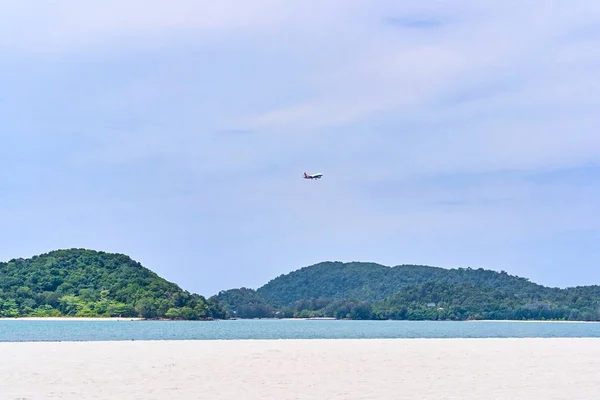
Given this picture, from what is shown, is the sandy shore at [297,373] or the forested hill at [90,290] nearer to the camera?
the sandy shore at [297,373]

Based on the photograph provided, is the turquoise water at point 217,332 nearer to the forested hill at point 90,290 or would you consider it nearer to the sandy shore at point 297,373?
the sandy shore at point 297,373

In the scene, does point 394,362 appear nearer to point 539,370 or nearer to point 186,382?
point 539,370

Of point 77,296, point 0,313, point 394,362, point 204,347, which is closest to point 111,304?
point 77,296

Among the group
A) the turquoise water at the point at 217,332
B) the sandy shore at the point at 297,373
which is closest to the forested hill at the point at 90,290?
the turquoise water at the point at 217,332

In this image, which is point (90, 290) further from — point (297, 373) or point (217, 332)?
point (297, 373)

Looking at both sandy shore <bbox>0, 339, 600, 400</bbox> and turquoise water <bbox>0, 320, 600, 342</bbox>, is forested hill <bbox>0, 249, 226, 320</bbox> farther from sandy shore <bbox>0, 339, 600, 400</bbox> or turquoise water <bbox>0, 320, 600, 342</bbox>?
sandy shore <bbox>0, 339, 600, 400</bbox>

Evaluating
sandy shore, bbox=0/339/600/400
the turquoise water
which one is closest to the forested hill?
the turquoise water
